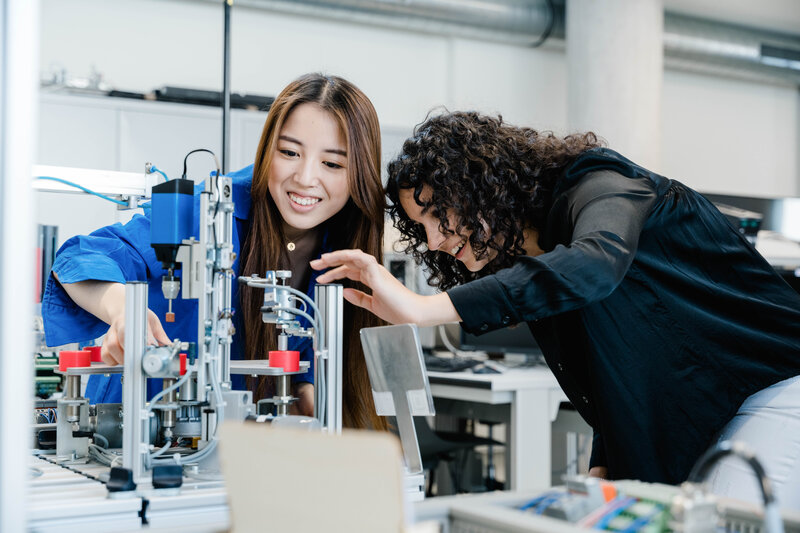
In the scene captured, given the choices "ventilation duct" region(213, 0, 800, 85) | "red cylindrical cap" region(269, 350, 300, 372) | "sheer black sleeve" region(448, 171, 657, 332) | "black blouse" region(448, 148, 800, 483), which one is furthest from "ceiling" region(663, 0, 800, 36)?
"red cylindrical cap" region(269, 350, 300, 372)

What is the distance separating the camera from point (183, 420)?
3.70 feet

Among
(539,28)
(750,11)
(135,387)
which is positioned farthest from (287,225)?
(750,11)

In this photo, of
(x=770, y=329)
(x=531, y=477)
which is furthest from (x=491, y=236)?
(x=531, y=477)

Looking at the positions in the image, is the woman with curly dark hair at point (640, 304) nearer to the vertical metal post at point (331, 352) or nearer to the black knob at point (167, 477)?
the vertical metal post at point (331, 352)

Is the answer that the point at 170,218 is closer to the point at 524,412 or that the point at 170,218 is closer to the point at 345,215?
the point at 345,215

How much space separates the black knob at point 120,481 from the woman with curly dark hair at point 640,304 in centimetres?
37

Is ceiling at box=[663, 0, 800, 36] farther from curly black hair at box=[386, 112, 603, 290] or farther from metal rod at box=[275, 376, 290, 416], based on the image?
metal rod at box=[275, 376, 290, 416]

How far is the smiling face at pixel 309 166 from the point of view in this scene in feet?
4.77

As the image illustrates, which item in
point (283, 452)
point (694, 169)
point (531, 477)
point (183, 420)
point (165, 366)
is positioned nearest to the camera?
point (283, 452)

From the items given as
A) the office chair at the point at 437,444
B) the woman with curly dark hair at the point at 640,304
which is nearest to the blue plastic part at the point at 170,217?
the woman with curly dark hair at the point at 640,304

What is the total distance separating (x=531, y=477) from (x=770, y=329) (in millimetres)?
1995

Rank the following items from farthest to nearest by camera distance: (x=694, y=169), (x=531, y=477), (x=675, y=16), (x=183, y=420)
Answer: (x=694, y=169), (x=675, y=16), (x=531, y=477), (x=183, y=420)

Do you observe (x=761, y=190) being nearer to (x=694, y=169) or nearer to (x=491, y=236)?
(x=694, y=169)

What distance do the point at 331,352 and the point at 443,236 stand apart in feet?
1.06
